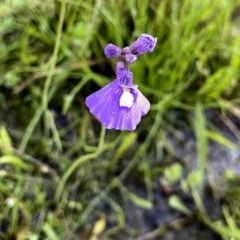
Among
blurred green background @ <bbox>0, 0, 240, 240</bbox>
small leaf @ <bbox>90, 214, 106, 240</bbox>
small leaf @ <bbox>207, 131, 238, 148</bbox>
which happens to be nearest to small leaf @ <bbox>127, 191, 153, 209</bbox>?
blurred green background @ <bbox>0, 0, 240, 240</bbox>

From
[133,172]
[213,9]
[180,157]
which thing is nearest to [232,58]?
[213,9]

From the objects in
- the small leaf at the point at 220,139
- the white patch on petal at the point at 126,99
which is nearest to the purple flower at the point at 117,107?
the white patch on petal at the point at 126,99

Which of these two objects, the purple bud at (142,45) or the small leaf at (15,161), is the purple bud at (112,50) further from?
the small leaf at (15,161)

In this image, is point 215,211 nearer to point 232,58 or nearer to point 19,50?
point 232,58

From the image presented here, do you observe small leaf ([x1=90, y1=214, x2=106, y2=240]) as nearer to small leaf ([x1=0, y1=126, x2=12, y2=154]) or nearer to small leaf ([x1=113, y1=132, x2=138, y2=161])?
small leaf ([x1=113, y1=132, x2=138, y2=161])

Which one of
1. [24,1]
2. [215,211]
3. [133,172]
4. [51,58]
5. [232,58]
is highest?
[24,1]
